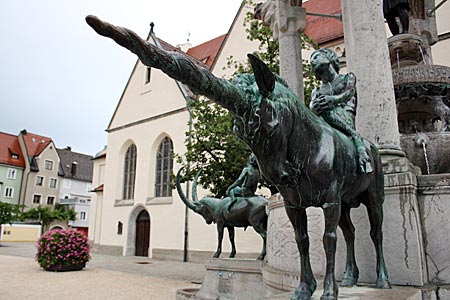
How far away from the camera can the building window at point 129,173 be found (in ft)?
90.1

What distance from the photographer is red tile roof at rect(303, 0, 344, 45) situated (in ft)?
66.7

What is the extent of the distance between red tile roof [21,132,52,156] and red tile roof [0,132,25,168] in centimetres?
124

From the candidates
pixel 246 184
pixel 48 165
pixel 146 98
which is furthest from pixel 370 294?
pixel 48 165

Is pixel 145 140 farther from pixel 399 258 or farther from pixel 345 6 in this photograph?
pixel 399 258

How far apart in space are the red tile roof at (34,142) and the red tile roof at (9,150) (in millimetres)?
1244

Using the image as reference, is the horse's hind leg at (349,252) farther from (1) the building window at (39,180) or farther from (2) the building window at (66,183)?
(2) the building window at (66,183)

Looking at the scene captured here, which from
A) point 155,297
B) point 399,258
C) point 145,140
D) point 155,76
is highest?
point 155,76

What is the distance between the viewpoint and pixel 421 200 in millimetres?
3918

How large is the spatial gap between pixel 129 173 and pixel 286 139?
26.7 metres

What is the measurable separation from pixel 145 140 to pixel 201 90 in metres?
25.3

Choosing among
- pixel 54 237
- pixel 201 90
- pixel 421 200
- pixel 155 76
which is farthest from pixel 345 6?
pixel 155 76

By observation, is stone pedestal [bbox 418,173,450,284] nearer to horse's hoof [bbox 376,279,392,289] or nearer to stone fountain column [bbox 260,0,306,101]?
horse's hoof [bbox 376,279,392,289]

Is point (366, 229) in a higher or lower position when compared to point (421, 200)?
lower

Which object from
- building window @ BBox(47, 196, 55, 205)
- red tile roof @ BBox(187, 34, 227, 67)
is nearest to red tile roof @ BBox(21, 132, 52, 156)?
building window @ BBox(47, 196, 55, 205)
